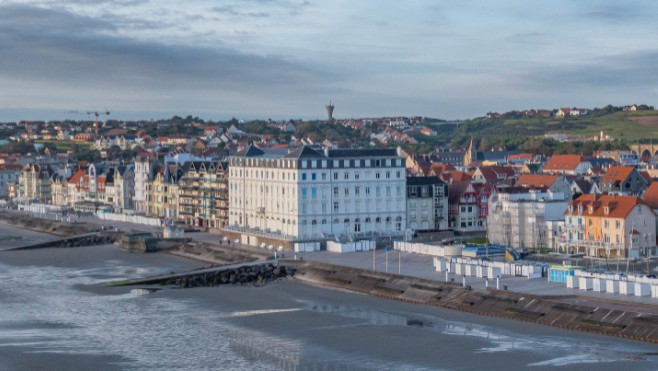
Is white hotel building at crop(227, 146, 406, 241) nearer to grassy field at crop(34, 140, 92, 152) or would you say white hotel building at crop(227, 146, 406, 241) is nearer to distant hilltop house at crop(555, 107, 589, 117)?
grassy field at crop(34, 140, 92, 152)

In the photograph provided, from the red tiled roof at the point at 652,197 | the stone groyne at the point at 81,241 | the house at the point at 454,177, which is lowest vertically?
the stone groyne at the point at 81,241

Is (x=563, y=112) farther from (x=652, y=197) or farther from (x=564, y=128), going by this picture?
(x=652, y=197)

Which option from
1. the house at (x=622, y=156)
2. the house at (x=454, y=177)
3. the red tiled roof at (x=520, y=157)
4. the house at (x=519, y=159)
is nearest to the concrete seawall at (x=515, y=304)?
the house at (x=454, y=177)

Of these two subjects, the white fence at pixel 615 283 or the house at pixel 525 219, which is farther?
→ the house at pixel 525 219

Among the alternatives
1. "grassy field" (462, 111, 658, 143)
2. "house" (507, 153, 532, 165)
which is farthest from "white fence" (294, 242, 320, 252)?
"grassy field" (462, 111, 658, 143)

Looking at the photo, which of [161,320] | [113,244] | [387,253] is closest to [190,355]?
[161,320]

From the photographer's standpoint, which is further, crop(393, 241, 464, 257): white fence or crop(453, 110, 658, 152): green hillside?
crop(453, 110, 658, 152): green hillside

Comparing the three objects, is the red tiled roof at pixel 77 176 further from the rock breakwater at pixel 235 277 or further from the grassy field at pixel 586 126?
the grassy field at pixel 586 126
